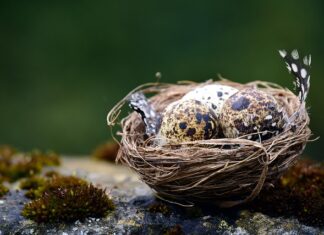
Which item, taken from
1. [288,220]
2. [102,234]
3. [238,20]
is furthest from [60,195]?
[238,20]

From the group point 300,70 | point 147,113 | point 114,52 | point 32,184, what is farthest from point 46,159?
point 114,52

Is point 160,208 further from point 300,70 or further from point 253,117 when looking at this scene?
point 300,70

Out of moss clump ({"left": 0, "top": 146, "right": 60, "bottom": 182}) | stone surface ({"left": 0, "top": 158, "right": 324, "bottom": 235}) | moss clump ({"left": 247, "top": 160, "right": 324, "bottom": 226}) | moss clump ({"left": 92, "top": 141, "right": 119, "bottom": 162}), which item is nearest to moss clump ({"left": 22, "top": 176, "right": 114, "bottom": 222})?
stone surface ({"left": 0, "top": 158, "right": 324, "bottom": 235})

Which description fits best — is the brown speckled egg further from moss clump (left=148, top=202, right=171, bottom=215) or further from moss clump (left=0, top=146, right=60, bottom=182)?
moss clump (left=0, top=146, right=60, bottom=182)

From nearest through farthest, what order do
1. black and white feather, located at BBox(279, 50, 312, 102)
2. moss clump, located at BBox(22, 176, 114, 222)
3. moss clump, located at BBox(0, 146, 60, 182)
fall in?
1. moss clump, located at BBox(22, 176, 114, 222)
2. black and white feather, located at BBox(279, 50, 312, 102)
3. moss clump, located at BBox(0, 146, 60, 182)

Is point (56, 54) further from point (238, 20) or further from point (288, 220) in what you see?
point (288, 220)
